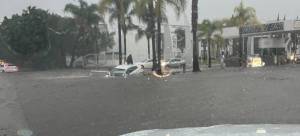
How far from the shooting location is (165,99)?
15.8 m

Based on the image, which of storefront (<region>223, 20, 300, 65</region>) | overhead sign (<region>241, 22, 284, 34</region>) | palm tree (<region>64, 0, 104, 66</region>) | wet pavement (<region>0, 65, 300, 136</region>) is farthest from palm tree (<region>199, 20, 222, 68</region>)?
wet pavement (<region>0, 65, 300, 136</region>)

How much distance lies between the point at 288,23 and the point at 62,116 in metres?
51.9

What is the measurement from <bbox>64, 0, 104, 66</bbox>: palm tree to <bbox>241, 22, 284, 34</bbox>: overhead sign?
1813 cm

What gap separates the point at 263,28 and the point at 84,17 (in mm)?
23966

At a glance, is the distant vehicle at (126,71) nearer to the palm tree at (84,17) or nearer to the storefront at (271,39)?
the storefront at (271,39)

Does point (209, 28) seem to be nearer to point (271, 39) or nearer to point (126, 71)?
point (271, 39)

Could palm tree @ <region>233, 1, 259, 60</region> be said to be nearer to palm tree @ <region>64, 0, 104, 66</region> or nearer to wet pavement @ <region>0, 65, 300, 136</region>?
palm tree @ <region>64, 0, 104, 66</region>

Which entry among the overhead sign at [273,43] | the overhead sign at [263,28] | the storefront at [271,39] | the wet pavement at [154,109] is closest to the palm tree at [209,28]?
the storefront at [271,39]

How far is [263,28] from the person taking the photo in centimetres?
6725

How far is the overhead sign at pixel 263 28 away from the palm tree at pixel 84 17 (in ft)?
59.5

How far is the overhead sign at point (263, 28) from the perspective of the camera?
209 ft

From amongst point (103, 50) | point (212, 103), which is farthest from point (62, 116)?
point (103, 50)

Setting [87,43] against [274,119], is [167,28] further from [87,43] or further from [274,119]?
[274,119]

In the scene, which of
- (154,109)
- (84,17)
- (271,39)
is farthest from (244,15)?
(154,109)
